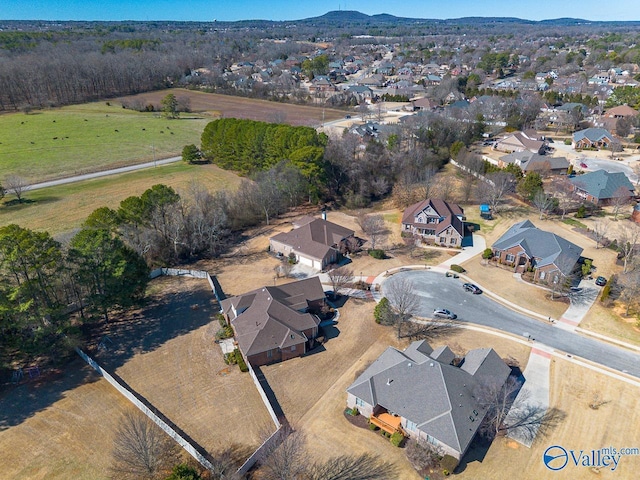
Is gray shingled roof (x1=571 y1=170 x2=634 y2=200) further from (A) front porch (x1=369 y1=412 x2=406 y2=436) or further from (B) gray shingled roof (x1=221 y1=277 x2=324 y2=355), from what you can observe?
(A) front porch (x1=369 y1=412 x2=406 y2=436)

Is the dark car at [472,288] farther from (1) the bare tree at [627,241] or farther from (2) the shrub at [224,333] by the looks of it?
(2) the shrub at [224,333]

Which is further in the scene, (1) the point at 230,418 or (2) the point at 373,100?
(2) the point at 373,100

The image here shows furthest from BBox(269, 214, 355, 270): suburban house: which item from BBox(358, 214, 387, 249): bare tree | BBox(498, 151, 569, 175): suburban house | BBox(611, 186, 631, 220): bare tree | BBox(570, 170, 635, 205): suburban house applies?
BBox(498, 151, 569, 175): suburban house

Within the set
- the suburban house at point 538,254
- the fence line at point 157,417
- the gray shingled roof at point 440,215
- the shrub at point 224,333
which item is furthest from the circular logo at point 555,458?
the gray shingled roof at point 440,215

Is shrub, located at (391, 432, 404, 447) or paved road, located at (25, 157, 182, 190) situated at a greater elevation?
paved road, located at (25, 157, 182, 190)

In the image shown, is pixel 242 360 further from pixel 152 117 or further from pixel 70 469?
pixel 152 117

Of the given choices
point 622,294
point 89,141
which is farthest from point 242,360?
point 89,141
